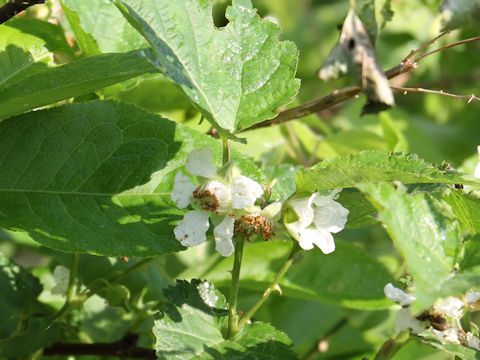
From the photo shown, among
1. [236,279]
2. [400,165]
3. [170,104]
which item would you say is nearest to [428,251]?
[400,165]

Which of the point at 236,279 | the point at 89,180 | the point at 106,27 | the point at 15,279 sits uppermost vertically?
the point at 106,27

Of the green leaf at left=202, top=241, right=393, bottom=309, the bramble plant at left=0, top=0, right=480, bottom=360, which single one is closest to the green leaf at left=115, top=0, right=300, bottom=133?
the bramble plant at left=0, top=0, right=480, bottom=360

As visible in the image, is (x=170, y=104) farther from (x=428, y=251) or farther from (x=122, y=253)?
(x=428, y=251)

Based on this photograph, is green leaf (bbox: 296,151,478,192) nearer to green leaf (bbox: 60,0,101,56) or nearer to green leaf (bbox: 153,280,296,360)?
green leaf (bbox: 153,280,296,360)

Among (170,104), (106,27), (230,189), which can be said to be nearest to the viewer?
(230,189)

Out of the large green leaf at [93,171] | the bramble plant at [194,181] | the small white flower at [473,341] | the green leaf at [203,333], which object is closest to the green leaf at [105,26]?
the bramble plant at [194,181]

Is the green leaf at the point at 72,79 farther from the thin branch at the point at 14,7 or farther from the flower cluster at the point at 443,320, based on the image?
the flower cluster at the point at 443,320
